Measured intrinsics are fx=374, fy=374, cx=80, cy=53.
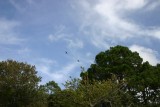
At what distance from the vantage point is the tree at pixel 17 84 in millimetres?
67500

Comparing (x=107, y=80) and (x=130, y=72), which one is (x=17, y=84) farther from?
(x=130, y=72)

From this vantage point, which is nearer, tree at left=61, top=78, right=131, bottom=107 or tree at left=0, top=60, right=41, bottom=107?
tree at left=61, top=78, right=131, bottom=107

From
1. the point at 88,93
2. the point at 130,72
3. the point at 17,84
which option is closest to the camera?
the point at 88,93

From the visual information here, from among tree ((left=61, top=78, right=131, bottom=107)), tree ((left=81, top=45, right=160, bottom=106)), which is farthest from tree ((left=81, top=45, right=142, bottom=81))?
tree ((left=61, top=78, right=131, bottom=107))

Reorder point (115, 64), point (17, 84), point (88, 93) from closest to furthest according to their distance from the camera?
point (88, 93) < point (17, 84) < point (115, 64)

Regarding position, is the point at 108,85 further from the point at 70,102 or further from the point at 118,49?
the point at 118,49

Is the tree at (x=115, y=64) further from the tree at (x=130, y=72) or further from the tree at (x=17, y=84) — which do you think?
the tree at (x=17, y=84)

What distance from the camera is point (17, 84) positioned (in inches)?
2704

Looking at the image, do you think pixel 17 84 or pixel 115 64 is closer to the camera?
pixel 17 84

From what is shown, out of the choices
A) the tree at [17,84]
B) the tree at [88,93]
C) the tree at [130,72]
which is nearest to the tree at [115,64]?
the tree at [130,72]

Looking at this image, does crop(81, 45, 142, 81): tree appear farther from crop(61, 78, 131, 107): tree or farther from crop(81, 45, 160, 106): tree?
crop(61, 78, 131, 107): tree

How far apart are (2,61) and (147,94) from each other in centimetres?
2858

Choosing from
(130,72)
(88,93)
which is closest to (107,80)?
(130,72)

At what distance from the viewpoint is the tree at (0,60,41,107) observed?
67500 mm
